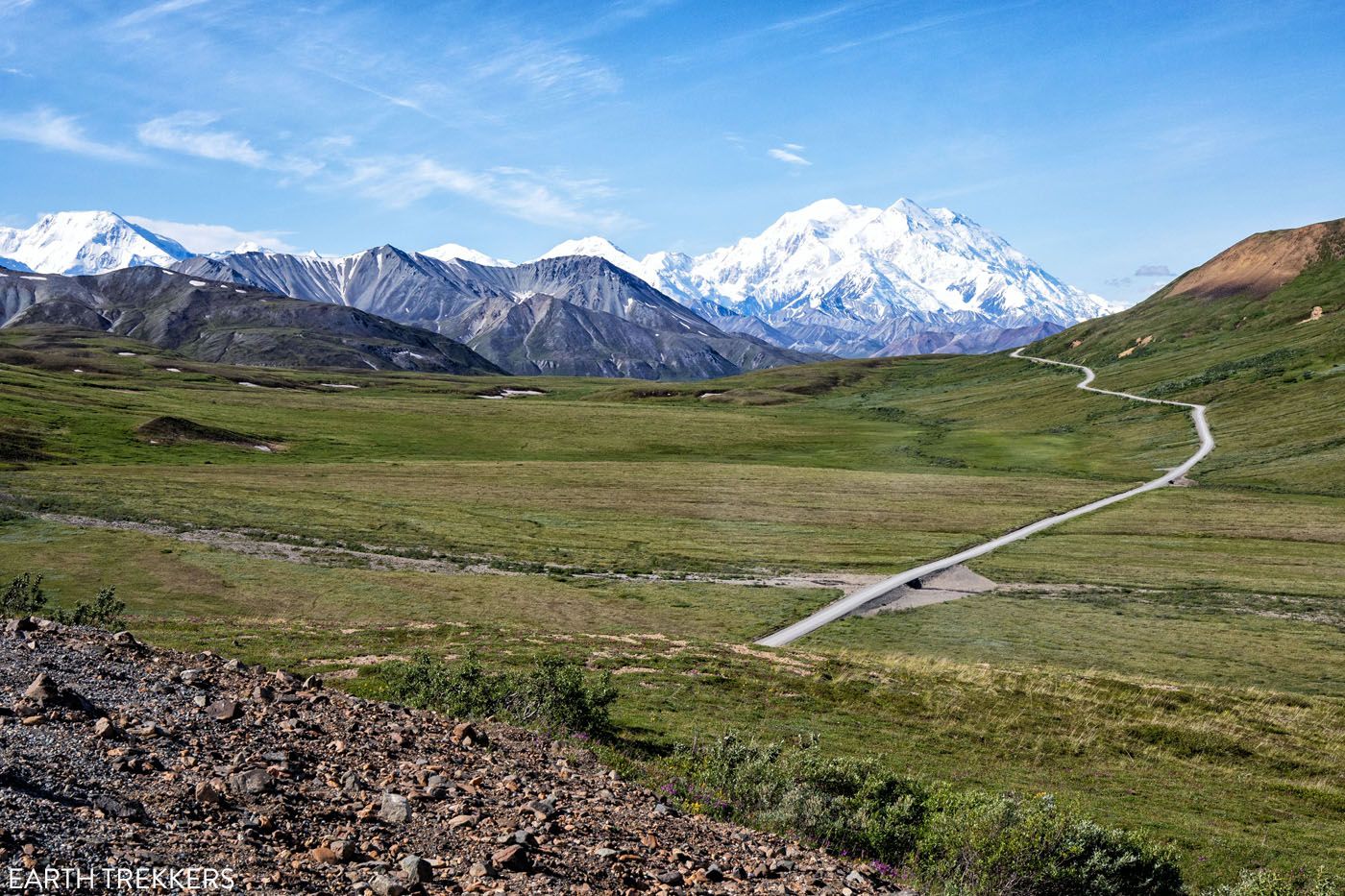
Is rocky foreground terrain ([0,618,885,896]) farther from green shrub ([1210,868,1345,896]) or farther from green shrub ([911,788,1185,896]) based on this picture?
green shrub ([1210,868,1345,896])

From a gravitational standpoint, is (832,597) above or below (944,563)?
below

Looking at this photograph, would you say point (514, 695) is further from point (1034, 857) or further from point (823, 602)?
point (823, 602)

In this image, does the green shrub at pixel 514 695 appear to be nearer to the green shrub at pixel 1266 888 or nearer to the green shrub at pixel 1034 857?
the green shrub at pixel 1034 857

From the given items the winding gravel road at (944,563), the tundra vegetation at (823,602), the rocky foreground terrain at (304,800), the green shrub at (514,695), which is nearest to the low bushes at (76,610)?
the tundra vegetation at (823,602)

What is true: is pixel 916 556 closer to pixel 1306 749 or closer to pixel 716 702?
pixel 1306 749

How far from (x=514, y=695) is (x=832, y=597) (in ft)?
140

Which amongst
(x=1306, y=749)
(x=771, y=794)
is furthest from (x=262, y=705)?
(x=1306, y=749)

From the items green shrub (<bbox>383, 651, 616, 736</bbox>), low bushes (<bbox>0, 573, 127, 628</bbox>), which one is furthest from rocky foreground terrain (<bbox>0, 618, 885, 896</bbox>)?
low bushes (<bbox>0, 573, 127, 628</bbox>)

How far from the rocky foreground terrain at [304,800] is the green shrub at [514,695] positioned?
209 inches

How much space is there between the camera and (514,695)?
27.0 m

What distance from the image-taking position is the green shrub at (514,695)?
84.2 ft

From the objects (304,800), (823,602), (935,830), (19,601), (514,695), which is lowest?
(823,602)

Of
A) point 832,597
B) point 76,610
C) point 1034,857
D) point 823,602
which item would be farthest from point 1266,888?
point 76,610

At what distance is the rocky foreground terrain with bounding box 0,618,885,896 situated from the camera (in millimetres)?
12125
